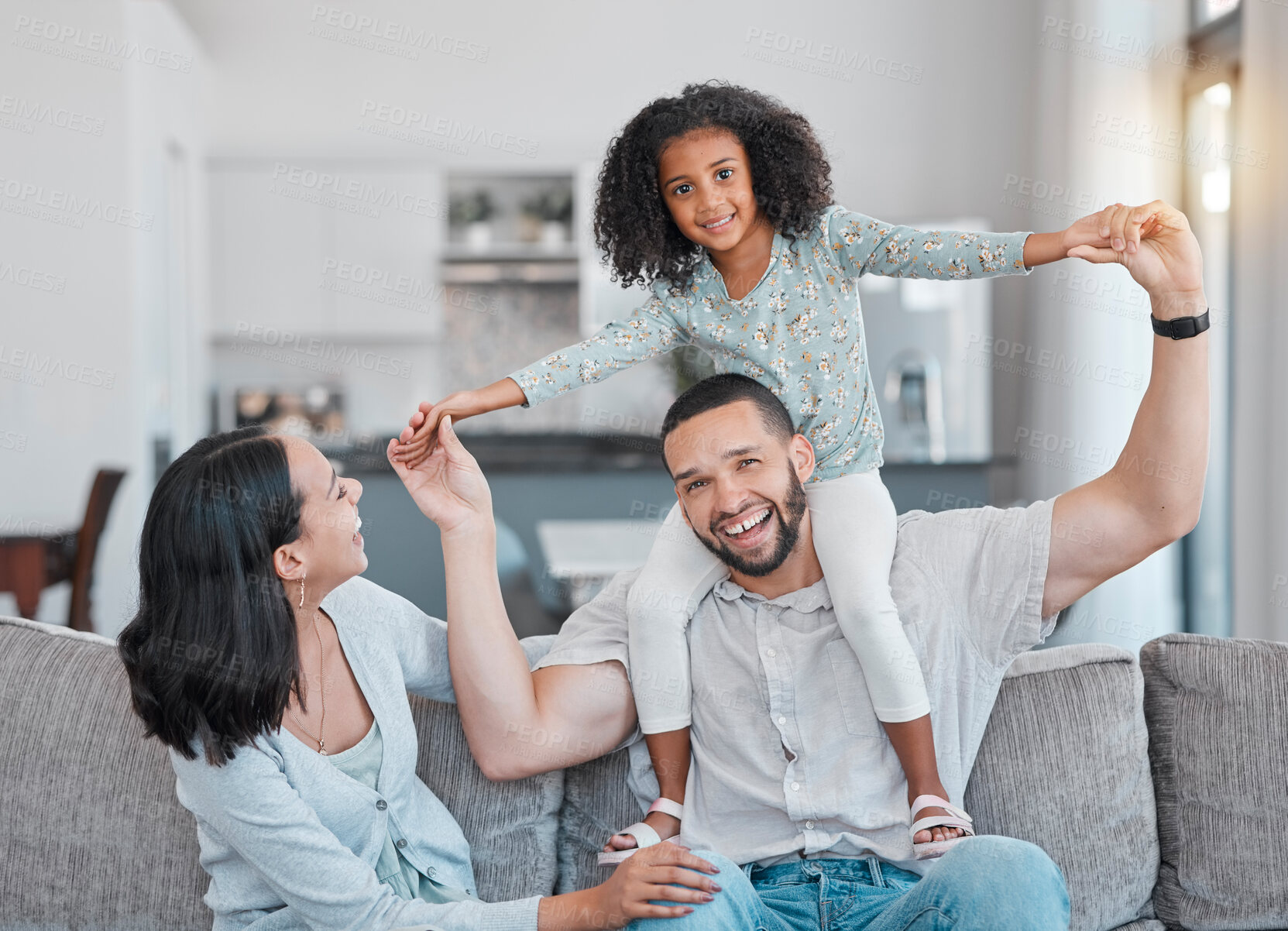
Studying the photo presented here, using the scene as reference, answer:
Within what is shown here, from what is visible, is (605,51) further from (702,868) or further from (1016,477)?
(702,868)

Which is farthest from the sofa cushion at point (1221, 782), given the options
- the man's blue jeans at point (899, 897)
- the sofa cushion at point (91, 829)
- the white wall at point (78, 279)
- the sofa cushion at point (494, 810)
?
the white wall at point (78, 279)

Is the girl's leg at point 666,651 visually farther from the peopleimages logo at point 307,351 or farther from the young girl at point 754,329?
the peopleimages logo at point 307,351

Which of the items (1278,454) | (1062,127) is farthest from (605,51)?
(1278,454)


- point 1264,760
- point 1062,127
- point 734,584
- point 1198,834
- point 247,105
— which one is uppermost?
point 247,105

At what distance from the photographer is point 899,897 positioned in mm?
1312

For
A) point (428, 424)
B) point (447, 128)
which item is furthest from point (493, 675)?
point (447, 128)

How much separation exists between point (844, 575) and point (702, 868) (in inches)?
17.8

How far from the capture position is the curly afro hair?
69.0 inches

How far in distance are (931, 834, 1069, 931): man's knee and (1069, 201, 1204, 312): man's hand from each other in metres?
0.69

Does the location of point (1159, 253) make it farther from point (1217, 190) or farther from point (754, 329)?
point (1217, 190)

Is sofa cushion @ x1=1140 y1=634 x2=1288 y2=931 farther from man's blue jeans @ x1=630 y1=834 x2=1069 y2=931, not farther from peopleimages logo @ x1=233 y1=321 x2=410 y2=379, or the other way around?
peopleimages logo @ x1=233 y1=321 x2=410 y2=379

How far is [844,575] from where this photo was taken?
4.89 ft

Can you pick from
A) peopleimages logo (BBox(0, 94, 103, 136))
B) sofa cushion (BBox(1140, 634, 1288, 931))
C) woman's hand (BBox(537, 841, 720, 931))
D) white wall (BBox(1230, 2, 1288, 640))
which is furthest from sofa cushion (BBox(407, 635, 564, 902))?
peopleimages logo (BBox(0, 94, 103, 136))

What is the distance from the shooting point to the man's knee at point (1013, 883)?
1.15m
